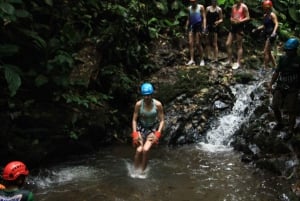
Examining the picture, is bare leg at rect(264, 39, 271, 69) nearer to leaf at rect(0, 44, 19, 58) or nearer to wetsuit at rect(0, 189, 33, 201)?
leaf at rect(0, 44, 19, 58)

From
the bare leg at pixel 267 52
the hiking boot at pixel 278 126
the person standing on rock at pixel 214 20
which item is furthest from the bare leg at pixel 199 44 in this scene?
the hiking boot at pixel 278 126

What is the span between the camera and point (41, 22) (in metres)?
10.8

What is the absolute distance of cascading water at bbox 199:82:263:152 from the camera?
1107cm

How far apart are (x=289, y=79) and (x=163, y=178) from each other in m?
3.08

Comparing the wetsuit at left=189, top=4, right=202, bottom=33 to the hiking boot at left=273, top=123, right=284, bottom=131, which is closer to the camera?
the hiking boot at left=273, top=123, right=284, bottom=131

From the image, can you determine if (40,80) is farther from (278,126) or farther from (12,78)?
(278,126)

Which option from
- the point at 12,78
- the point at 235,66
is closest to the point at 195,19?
the point at 235,66

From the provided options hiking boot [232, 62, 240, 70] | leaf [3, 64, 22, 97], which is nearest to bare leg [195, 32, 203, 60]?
hiking boot [232, 62, 240, 70]

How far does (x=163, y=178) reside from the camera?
28.3 feet

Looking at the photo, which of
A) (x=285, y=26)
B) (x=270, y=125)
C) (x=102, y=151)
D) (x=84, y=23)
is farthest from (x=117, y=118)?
(x=285, y=26)

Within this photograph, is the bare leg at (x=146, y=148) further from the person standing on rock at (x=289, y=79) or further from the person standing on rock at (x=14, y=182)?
the person standing on rock at (x=14, y=182)

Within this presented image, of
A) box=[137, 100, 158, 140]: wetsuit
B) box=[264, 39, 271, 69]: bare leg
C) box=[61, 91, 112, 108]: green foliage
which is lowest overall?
box=[137, 100, 158, 140]: wetsuit

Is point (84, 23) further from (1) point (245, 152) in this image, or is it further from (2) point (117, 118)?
(1) point (245, 152)

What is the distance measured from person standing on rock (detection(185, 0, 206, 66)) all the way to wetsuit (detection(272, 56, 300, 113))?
502 cm
